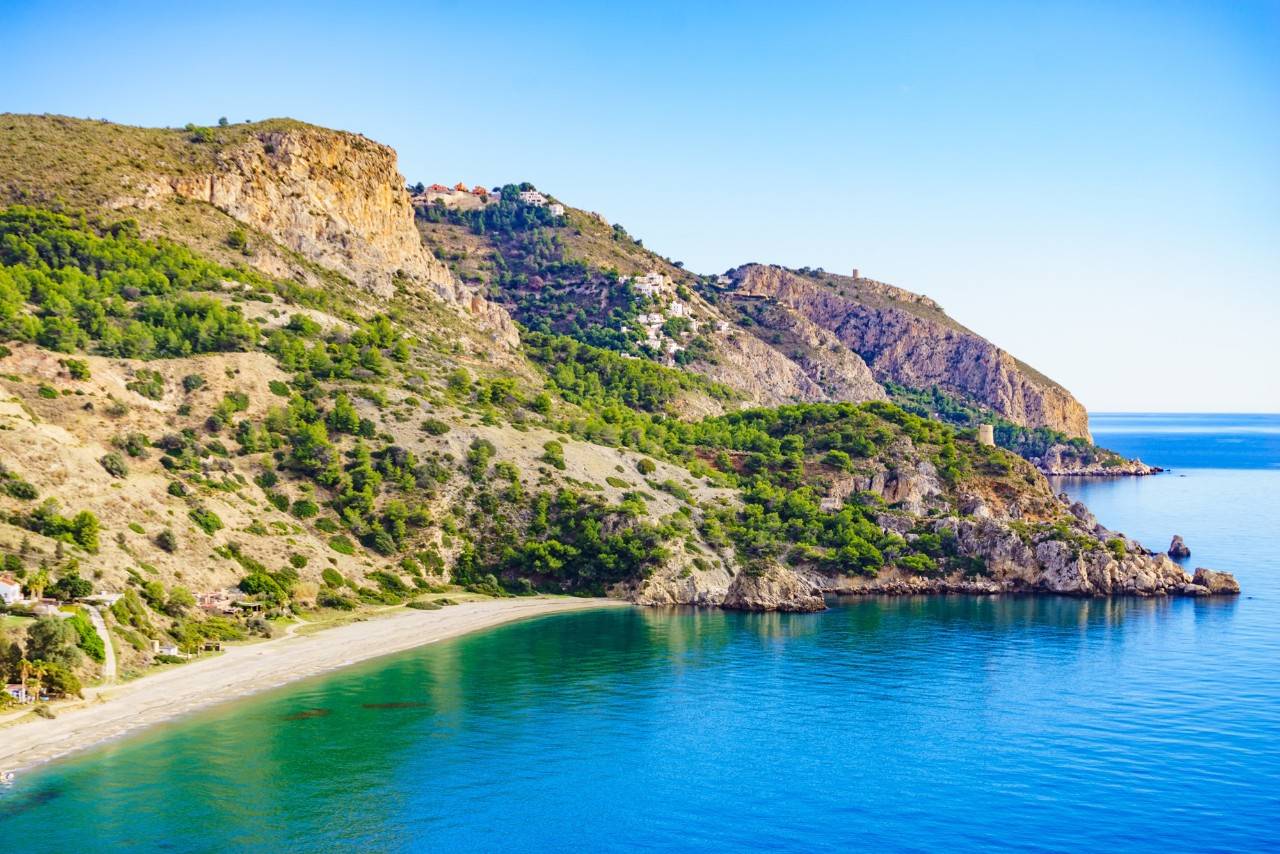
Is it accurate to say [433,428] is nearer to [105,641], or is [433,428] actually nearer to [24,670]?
[105,641]

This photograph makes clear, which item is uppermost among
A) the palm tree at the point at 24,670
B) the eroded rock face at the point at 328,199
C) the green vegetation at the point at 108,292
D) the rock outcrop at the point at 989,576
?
the eroded rock face at the point at 328,199

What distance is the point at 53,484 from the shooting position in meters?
77.8

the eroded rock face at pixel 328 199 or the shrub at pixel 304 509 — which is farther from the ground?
the eroded rock face at pixel 328 199

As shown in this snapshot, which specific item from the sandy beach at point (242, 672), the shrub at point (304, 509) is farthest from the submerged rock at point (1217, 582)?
the shrub at point (304, 509)

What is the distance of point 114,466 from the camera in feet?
273

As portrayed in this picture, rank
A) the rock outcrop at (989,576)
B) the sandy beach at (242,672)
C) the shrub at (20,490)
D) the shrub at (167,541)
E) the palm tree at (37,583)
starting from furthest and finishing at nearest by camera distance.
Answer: the rock outcrop at (989,576)
the shrub at (167,541)
the shrub at (20,490)
the palm tree at (37,583)
the sandy beach at (242,672)

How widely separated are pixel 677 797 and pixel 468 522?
2205 inches

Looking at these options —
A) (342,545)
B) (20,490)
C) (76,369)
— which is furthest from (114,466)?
(342,545)

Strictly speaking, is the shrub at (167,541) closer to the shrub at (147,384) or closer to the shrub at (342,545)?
the shrub at (342,545)

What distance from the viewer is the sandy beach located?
55.8 meters

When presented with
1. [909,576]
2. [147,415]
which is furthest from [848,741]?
[147,415]

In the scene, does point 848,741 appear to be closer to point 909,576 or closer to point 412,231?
point 909,576

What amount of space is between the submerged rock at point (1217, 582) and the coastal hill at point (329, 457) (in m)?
2.34

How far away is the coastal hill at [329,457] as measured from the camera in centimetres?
8188
